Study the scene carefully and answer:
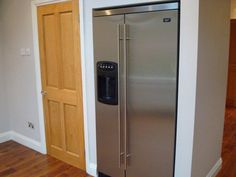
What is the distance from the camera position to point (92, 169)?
290cm

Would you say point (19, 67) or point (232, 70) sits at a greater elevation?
point (19, 67)

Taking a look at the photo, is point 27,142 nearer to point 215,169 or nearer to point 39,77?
point 39,77

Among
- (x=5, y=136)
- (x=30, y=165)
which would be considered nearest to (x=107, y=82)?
(x=30, y=165)

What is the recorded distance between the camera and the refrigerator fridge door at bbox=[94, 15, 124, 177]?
7.72ft

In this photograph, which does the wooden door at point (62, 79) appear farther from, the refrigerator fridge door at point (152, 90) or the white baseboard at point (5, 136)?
the white baseboard at point (5, 136)

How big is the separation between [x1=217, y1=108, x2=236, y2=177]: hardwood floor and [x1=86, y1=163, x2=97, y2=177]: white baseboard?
1508mm

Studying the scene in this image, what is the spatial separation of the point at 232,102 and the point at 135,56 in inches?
177

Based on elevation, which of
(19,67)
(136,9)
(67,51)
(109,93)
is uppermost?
(136,9)

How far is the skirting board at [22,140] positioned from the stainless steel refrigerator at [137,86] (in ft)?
4.48

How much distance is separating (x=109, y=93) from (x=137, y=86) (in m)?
0.38

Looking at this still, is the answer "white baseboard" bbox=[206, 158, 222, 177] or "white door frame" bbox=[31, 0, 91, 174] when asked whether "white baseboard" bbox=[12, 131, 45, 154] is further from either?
"white baseboard" bbox=[206, 158, 222, 177]

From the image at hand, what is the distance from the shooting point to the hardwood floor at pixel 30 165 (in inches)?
116

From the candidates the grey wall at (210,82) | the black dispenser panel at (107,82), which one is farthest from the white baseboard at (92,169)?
the grey wall at (210,82)

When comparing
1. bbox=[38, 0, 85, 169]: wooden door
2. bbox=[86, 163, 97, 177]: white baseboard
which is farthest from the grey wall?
bbox=[38, 0, 85, 169]: wooden door
